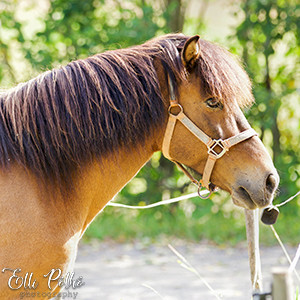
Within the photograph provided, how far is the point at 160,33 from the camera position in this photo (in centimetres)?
694

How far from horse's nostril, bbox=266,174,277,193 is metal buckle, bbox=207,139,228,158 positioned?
0.26 meters

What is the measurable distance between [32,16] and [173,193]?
145 inches

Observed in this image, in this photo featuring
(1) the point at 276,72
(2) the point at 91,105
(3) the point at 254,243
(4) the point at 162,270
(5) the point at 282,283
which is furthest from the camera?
(1) the point at 276,72

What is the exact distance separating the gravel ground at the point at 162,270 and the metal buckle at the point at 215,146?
97.1 inches

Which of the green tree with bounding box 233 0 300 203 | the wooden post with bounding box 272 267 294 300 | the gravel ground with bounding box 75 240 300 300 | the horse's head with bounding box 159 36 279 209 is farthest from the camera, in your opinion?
the green tree with bounding box 233 0 300 203

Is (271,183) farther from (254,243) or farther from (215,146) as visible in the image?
(254,243)

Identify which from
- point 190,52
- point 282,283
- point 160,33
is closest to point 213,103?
point 190,52

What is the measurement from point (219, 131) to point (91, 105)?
0.64 metres

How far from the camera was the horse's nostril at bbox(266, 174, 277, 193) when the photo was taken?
217cm

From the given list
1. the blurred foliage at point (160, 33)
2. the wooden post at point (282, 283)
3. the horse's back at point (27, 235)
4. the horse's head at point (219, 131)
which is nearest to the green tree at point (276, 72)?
the blurred foliage at point (160, 33)

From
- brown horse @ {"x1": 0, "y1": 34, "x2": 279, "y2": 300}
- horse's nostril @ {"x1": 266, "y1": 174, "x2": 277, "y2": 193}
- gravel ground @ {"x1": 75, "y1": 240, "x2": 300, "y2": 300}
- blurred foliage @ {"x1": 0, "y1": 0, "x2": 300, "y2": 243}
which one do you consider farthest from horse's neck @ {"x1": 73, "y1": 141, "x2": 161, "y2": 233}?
blurred foliage @ {"x1": 0, "y1": 0, "x2": 300, "y2": 243}

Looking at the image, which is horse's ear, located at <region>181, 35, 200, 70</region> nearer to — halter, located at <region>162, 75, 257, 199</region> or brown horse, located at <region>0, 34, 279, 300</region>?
brown horse, located at <region>0, 34, 279, 300</region>

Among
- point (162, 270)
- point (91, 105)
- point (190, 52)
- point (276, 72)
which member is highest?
point (190, 52)

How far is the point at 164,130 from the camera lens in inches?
88.0
